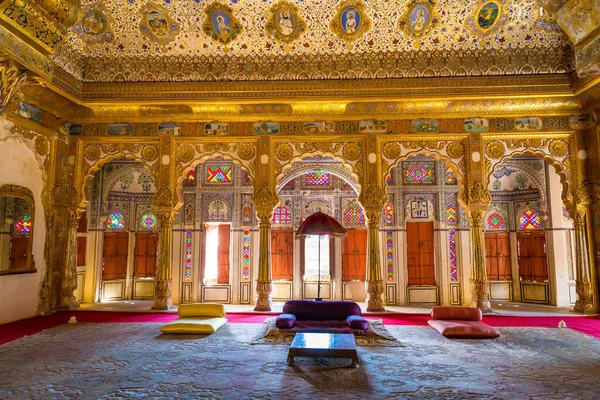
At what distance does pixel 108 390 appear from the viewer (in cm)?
432

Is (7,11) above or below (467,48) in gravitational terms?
below

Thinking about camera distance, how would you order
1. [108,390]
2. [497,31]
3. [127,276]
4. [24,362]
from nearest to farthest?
[108,390] < [24,362] < [497,31] < [127,276]

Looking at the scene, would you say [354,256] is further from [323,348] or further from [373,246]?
[323,348]

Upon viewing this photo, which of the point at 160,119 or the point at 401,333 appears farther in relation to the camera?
the point at 160,119

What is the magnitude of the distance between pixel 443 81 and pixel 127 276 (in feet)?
33.3

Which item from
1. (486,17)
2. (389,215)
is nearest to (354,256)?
(389,215)

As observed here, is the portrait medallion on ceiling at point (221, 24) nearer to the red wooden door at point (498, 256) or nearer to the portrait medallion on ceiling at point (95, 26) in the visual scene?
the portrait medallion on ceiling at point (95, 26)

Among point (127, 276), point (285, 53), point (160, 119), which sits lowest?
point (127, 276)

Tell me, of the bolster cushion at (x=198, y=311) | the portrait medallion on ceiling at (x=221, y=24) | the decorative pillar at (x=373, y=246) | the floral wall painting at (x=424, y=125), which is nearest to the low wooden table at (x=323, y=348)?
the bolster cushion at (x=198, y=311)

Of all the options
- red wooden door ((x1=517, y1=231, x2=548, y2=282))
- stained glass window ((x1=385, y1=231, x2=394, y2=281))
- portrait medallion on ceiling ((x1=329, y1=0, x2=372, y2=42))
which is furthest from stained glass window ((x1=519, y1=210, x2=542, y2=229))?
portrait medallion on ceiling ((x1=329, y1=0, x2=372, y2=42))

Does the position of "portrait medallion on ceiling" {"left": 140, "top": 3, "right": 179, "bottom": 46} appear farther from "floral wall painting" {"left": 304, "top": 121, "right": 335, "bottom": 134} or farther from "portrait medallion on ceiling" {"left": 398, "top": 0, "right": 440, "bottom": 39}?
"portrait medallion on ceiling" {"left": 398, "top": 0, "right": 440, "bottom": 39}

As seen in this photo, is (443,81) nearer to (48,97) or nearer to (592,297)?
(592,297)

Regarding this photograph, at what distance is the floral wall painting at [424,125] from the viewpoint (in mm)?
9773

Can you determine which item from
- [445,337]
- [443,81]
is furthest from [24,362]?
[443,81]
